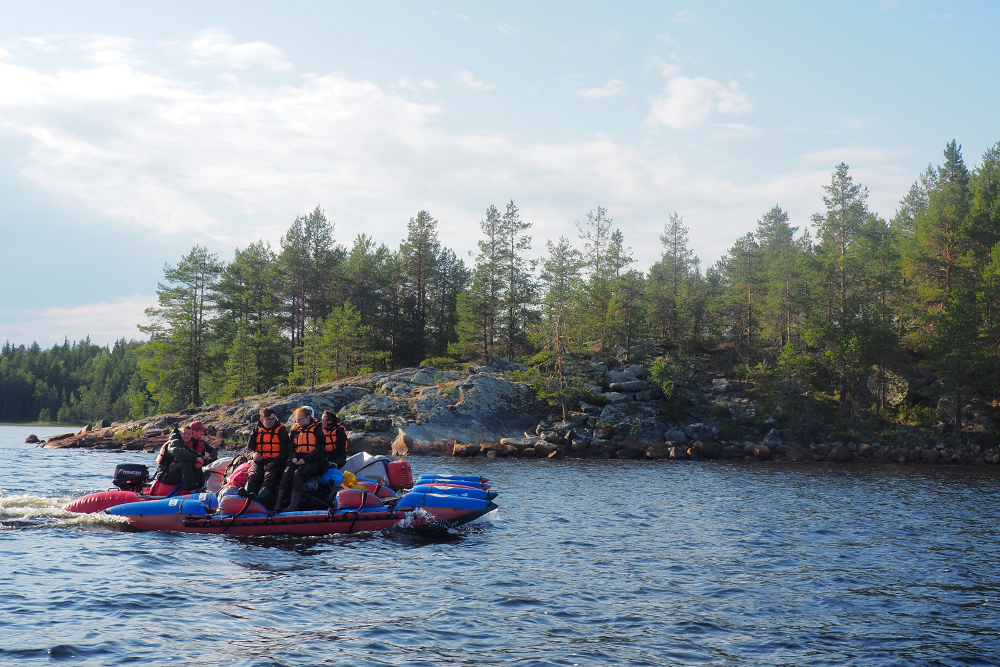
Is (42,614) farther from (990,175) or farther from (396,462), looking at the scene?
(990,175)

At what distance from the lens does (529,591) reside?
36.0ft

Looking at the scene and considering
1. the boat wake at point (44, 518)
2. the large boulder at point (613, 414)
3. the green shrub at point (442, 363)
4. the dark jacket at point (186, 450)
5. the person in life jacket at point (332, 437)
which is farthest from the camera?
Result: the green shrub at point (442, 363)

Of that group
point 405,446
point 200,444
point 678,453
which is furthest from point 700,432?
point 200,444

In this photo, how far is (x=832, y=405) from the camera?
44156 mm

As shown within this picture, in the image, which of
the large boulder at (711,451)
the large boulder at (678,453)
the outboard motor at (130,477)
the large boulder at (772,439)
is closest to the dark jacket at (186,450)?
the outboard motor at (130,477)

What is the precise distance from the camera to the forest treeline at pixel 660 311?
4178 centimetres

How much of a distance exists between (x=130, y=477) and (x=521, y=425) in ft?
96.1

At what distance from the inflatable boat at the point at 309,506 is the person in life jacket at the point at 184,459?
247 mm

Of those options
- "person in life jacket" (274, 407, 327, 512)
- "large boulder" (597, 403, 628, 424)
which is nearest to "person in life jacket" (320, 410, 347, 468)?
"person in life jacket" (274, 407, 327, 512)

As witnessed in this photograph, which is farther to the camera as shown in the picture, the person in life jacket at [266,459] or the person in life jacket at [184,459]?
the person in life jacket at [184,459]

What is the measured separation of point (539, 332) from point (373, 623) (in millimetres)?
39811

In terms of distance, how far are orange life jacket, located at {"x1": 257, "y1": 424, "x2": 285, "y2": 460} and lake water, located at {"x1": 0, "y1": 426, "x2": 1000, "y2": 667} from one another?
6.10 feet

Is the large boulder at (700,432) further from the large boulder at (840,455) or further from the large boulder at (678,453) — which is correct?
the large boulder at (840,455)

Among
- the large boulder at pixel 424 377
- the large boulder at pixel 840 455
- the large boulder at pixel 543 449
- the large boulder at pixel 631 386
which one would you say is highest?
the large boulder at pixel 424 377
